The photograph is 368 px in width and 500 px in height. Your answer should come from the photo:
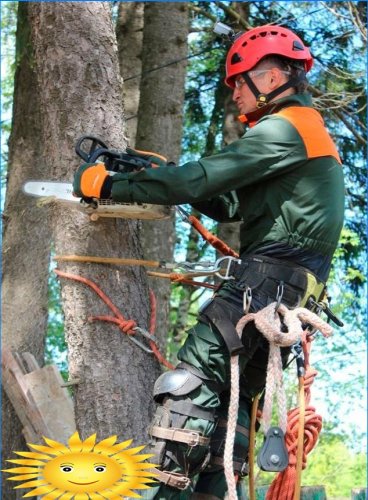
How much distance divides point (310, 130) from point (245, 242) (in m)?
0.51

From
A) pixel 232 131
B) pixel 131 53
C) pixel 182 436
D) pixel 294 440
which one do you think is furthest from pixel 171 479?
pixel 232 131

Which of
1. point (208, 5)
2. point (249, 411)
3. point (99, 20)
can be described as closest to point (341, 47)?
point (208, 5)

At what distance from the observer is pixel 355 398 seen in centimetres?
1312

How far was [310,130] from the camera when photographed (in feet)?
10.4

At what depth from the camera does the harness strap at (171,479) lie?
299 centimetres

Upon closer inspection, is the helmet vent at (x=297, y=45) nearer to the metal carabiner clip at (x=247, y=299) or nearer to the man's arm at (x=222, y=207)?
the man's arm at (x=222, y=207)

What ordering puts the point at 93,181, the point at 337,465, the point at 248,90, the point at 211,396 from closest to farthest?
1. the point at 211,396
2. the point at 93,181
3. the point at 248,90
4. the point at 337,465

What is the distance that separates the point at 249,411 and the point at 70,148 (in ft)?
4.48

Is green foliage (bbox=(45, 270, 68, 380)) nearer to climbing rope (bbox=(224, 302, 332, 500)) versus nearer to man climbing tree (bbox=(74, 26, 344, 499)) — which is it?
man climbing tree (bbox=(74, 26, 344, 499))

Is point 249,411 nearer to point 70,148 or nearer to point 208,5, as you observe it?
point 70,148

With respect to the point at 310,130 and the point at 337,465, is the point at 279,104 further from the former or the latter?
the point at 337,465

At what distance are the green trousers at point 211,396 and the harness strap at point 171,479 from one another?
1.0 inches

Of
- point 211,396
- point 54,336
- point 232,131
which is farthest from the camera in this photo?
point 54,336

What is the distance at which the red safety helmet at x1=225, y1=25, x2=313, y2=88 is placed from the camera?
Answer: 11.0ft
